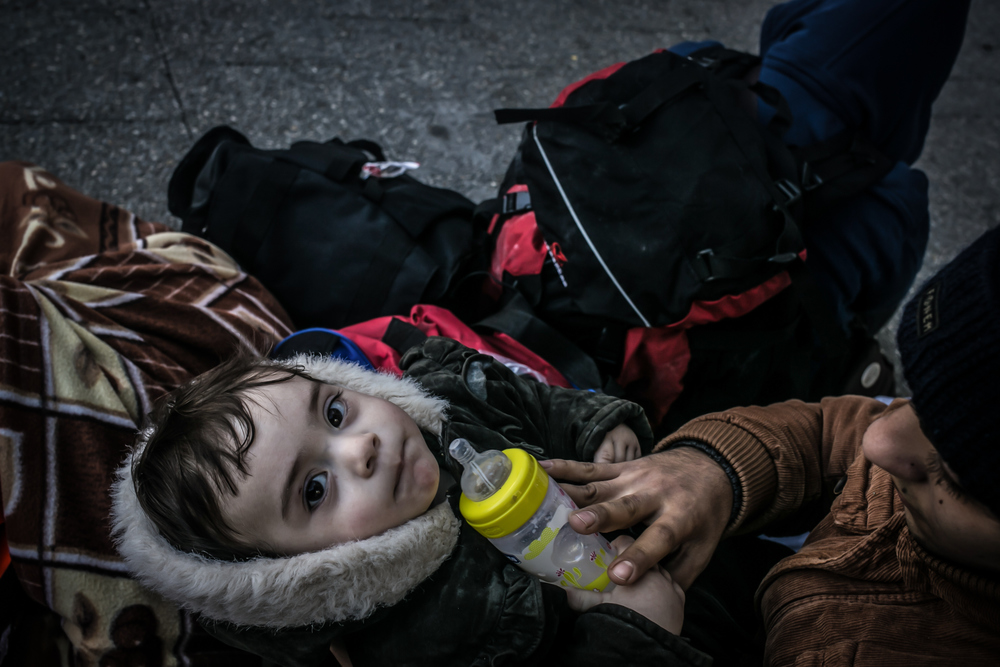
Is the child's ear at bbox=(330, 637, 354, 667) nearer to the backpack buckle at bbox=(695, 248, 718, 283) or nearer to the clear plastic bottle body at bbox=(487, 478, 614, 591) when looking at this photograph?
the clear plastic bottle body at bbox=(487, 478, 614, 591)

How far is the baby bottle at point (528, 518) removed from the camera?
0.86 metres

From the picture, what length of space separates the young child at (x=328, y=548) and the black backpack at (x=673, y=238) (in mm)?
557

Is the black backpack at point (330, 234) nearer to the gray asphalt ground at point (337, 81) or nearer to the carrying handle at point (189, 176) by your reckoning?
the carrying handle at point (189, 176)

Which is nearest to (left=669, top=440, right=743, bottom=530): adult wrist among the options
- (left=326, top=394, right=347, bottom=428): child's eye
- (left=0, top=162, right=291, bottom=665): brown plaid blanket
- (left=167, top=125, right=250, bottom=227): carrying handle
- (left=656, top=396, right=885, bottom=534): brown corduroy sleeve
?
(left=656, top=396, right=885, bottom=534): brown corduroy sleeve

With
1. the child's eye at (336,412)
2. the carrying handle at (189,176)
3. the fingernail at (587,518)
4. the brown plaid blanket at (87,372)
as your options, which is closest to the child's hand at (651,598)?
the fingernail at (587,518)

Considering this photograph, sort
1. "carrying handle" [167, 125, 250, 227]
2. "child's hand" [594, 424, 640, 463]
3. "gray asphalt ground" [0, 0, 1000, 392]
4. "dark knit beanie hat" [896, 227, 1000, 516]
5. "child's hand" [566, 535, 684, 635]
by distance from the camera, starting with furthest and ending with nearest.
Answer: "gray asphalt ground" [0, 0, 1000, 392]
"carrying handle" [167, 125, 250, 227]
"child's hand" [594, 424, 640, 463]
"child's hand" [566, 535, 684, 635]
"dark knit beanie hat" [896, 227, 1000, 516]

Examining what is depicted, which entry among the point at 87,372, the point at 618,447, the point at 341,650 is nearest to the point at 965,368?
the point at 618,447

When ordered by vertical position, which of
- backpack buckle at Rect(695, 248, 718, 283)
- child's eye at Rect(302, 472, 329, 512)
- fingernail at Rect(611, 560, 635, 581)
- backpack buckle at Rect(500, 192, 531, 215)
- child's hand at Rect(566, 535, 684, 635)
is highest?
backpack buckle at Rect(500, 192, 531, 215)

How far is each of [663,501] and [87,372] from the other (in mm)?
1087

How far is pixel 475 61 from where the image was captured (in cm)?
257

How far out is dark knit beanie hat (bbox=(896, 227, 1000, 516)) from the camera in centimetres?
62

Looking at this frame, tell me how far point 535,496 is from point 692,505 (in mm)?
319

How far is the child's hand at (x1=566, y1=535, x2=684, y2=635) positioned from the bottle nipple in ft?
0.86

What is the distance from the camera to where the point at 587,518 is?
35.1 inches
